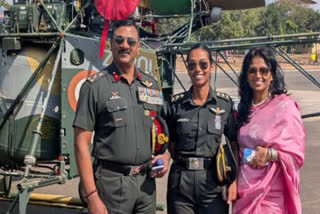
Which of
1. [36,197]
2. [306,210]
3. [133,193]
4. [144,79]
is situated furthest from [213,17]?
[133,193]

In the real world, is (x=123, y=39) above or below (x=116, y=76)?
above

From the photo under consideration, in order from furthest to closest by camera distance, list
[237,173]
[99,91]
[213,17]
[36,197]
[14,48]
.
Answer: [213,17]
[36,197]
[14,48]
[237,173]
[99,91]

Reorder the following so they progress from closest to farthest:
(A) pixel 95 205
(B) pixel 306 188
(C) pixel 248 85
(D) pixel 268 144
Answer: (A) pixel 95 205
(D) pixel 268 144
(C) pixel 248 85
(B) pixel 306 188

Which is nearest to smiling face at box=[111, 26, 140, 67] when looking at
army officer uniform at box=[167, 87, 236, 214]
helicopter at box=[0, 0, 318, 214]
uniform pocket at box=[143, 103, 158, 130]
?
uniform pocket at box=[143, 103, 158, 130]

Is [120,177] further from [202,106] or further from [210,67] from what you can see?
[210,67]

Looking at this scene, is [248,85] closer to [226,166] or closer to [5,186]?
[226,166]

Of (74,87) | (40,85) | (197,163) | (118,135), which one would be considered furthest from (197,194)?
(40,85)

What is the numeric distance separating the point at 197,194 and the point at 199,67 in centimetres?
83

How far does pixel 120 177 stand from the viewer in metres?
2.67

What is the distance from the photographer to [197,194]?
2.85m

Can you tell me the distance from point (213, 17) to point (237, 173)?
4.33 meters

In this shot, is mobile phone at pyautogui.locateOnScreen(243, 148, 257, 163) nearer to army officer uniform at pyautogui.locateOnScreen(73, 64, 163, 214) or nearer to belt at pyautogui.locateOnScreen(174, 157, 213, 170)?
belt at pyautogui.locateOnScreen(174, 157, 213, 170)

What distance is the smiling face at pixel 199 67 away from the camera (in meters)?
2.88

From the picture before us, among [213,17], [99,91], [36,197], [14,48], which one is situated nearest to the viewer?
[99,91]
